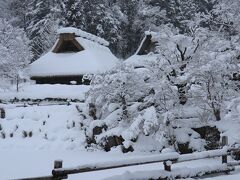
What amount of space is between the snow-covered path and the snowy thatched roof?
47.7ft

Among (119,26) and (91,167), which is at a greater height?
(119,26)

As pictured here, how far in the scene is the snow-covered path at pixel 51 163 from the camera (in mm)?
11023

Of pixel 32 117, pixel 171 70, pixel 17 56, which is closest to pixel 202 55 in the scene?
pixel 171 70

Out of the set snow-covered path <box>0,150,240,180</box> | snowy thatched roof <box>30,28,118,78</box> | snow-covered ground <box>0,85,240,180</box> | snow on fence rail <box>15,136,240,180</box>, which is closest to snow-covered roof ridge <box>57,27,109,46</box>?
snowy thatched roof <box>30,28,118,78</box>

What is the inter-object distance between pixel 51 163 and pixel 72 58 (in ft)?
63.8

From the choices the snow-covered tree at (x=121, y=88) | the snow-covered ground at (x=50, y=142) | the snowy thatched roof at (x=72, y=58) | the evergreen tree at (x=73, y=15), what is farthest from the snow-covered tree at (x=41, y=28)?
the snow-covered tree at (x=121, y=88)

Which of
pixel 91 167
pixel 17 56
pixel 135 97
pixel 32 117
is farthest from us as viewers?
pixel 17 56

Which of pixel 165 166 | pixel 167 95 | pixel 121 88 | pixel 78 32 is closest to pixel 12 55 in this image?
pixel 78 32

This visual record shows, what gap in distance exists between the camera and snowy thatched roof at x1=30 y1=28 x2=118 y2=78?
30.6 metres

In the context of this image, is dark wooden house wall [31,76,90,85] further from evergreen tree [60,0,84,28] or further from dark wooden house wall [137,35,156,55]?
evergreen tree [60,0,84,28]

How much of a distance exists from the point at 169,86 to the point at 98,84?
11.2 feet

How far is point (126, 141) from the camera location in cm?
1553

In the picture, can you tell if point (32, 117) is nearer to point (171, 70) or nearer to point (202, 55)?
point (171, 70)

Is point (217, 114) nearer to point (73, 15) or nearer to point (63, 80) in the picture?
point (63, 80)
